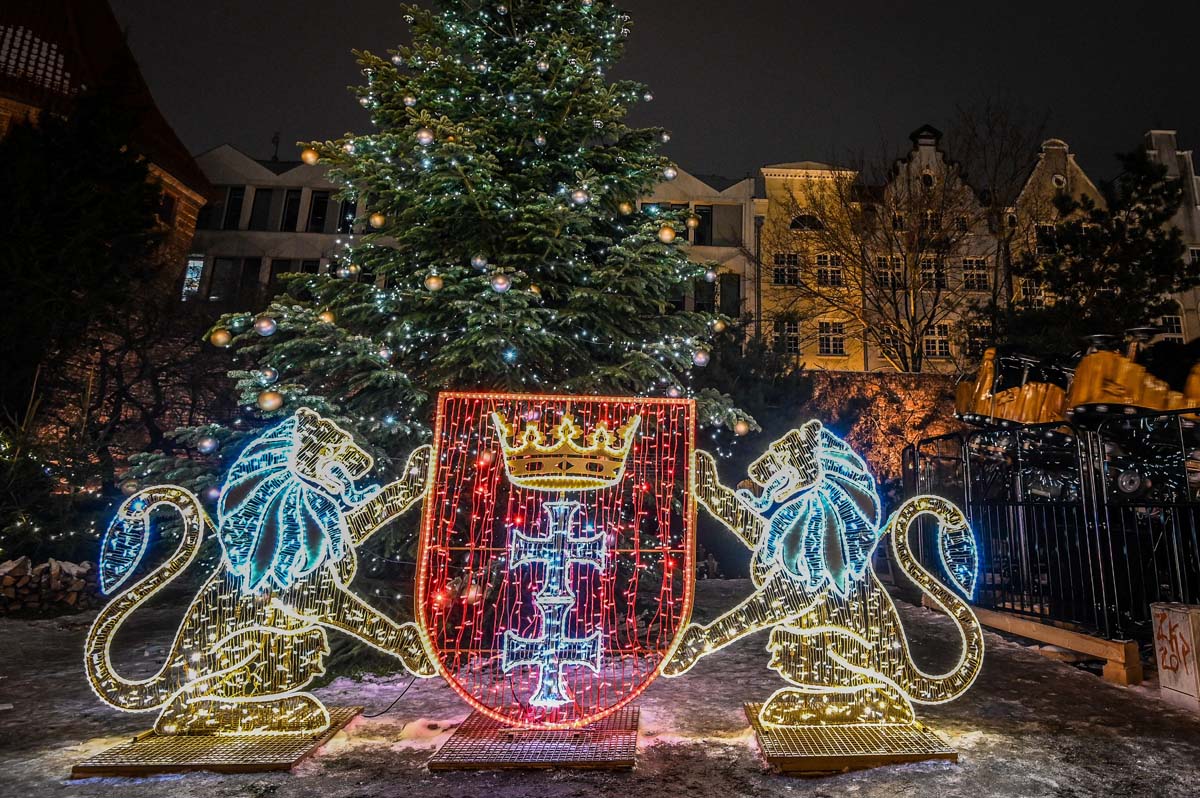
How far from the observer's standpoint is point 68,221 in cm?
1355

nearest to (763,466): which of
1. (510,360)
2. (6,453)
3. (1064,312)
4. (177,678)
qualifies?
(510,360)

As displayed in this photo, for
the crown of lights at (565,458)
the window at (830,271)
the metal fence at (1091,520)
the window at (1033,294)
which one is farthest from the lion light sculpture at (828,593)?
the window at (830,271)

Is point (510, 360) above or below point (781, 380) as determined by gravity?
below

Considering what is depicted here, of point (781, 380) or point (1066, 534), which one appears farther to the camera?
point (781, 380)

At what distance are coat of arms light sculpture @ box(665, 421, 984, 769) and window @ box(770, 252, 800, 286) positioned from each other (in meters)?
20.3

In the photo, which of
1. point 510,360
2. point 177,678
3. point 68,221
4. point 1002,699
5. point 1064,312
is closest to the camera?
point 177,678

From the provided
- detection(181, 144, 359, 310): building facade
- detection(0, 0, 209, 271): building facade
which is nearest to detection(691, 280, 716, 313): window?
detection(181, 144, 359, 310): building facade

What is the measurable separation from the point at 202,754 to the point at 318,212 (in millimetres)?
24708

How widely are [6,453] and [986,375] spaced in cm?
1424

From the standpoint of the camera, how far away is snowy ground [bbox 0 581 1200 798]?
127 inches

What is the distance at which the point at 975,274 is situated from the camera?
22906mm

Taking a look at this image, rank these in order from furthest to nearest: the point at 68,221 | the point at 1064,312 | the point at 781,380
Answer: the point at 1064,312
the point at 68,221
the point at 781,380

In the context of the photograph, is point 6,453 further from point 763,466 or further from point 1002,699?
point 1002,699

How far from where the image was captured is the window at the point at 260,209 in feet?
78.5
